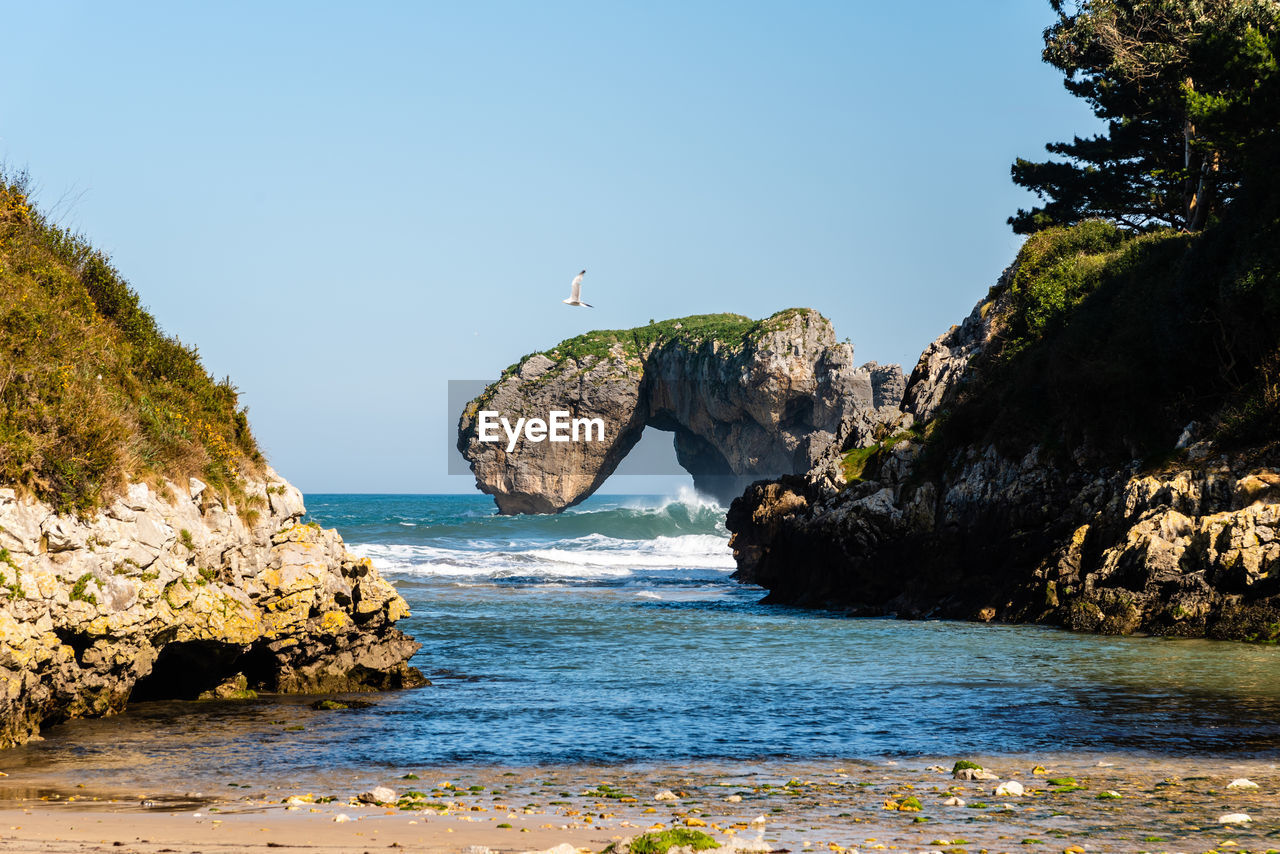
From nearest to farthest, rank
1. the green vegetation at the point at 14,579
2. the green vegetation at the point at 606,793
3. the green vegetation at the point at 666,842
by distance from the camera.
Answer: the green vegetation at the point at 666,842 → the green vegetation at the point at 606,793 → the green vegetation at the point at 14,579

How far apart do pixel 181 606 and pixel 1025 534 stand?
64.2 ft

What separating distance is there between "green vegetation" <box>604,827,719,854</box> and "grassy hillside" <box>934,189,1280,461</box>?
19657mm

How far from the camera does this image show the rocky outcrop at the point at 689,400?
78.0 meters

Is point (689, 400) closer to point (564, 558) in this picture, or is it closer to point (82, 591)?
point (564, 558)

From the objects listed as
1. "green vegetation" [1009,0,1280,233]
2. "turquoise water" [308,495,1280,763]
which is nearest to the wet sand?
"turquoise water" [308,495,1280,763]

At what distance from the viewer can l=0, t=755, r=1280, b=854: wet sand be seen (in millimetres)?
7188

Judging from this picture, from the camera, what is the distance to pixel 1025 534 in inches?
1014

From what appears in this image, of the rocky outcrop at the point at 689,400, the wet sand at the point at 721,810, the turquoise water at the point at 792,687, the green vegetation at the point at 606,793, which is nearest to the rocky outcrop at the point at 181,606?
the turquoise water at the point at 792,687

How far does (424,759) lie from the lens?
1105 cm

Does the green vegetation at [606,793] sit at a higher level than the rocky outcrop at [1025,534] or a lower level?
lower

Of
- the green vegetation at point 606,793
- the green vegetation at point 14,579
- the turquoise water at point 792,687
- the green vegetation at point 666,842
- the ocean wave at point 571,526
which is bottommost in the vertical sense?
the ocean wave at point 571,526

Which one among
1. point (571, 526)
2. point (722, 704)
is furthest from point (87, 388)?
point (571, 526)

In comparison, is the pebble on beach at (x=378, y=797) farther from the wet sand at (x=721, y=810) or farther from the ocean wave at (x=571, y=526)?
the ocean wave at (x=571, y=526)

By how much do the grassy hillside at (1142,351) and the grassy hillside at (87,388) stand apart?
760 inches
